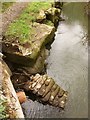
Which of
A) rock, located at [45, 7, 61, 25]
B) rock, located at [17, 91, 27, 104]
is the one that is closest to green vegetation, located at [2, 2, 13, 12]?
rock, located at [45, 7, 61, 25]

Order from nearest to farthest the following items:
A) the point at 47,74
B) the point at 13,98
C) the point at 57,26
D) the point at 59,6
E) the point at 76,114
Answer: the point at 13,98, the point at 76,114, the point at 47,74, the point at 57,26, the point at 59,6

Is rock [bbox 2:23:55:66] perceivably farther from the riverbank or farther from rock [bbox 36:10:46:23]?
rock [bbox 36:10:46:23]

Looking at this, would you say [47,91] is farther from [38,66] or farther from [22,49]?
[22,49]

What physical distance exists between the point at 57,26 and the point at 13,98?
6.65 metres

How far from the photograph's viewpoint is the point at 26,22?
11688 millimetres

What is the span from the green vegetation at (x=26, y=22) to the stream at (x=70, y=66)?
4.09 feet

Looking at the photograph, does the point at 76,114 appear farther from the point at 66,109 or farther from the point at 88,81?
the point at 88,81

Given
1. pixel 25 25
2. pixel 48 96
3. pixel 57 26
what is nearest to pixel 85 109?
pixel 48 96

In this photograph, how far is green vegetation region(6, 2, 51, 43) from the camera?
35.0ft

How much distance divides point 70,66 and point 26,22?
8.68 ft

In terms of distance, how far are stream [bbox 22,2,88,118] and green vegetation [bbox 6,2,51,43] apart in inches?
49.1

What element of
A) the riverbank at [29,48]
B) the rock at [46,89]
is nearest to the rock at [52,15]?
the riverbank at [29,48]

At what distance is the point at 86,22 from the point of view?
13.9 metres

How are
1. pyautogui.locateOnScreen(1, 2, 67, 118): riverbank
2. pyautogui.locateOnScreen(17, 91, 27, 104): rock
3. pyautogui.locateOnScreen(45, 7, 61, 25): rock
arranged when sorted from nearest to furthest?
pyautogui.locateOnScreen(17, 91, 27, 104): rock → pyautogui.locateOnScreen(1, 2, 67, 118): riverbank → pyautogui.locateOnScreen(45, 7, 61, 25): rock
